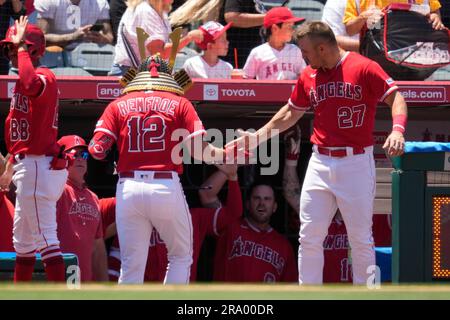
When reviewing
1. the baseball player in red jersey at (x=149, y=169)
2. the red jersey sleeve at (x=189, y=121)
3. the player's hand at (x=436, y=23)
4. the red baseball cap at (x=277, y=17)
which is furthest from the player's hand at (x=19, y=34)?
the player's hand at (x=436, y=23)

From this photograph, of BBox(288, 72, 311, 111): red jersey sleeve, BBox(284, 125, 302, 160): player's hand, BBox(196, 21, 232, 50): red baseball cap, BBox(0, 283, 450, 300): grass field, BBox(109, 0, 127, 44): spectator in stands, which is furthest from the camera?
BBox(109, 0, 127, 44): spectator in stands

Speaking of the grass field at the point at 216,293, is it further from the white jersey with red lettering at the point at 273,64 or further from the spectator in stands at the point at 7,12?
the spectator in stands at the point at 7,12

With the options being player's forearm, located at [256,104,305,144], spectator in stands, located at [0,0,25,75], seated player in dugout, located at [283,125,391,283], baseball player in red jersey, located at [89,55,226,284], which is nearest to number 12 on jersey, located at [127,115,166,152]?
baseball player in red jersey, located at [89,55,226,284]

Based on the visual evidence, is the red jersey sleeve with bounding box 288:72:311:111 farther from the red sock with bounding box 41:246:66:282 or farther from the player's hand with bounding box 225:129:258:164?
the red sock with bounding box 41:246:66:282

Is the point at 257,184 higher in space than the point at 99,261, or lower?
higher

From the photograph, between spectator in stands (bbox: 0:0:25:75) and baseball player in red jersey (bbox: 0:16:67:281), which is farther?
spectator in stands (bbox: 0:0:25:75)

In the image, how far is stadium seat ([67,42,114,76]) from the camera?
9.30 metres

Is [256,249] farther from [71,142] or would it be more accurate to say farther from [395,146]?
[395,146]

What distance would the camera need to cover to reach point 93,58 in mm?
9391

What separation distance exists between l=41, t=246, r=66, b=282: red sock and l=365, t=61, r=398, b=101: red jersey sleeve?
2.16 metres

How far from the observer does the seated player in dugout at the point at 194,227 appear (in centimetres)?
847

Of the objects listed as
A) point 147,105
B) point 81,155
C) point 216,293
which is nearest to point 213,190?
point 81,155

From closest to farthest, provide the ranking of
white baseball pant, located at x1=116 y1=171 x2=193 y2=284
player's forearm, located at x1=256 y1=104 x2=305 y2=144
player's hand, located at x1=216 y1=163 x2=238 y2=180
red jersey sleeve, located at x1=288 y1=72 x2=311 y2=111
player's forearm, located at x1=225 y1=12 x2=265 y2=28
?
white baseball pant, located at x1=116 y1=171 x2=193 y2=284 → red jersey sleeve, located at x1=288 y1=72 x2=311 y2=111 → player's forearm, located at x1=256 y1=104 x2=305 y2=144 → player's hand, located at x1=216 y1=163 x2=238 y2=180 → player's forearm, located at x1=225 y1=12 x2=265 y2=28

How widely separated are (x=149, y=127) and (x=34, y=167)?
30.0 inches
